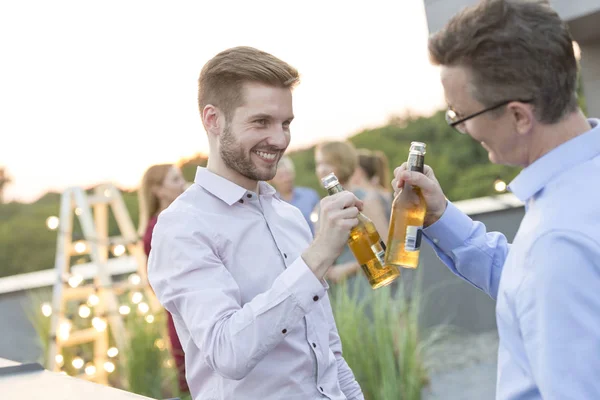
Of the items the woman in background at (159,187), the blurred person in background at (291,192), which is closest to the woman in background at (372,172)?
the blurred person in background at (291,192)

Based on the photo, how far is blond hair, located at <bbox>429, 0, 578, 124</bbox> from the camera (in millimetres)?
1077

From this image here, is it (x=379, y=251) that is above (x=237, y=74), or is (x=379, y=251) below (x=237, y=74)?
below

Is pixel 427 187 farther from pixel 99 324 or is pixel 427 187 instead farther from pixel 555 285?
pixel 99 324

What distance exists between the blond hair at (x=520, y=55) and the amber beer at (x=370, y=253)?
0.58 meters

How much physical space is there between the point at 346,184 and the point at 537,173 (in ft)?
11.4

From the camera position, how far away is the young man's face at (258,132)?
1.64 metres

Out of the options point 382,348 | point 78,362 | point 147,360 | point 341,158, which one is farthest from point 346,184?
point 78,362

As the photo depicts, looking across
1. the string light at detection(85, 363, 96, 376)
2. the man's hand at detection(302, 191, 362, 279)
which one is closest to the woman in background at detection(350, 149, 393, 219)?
the string light at detection(85, 363, 96, 376)

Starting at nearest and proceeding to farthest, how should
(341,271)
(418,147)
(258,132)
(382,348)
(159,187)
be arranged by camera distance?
(418,147), (258,132), (382,348), (159,187), (341,271)

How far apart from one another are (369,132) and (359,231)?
46.6 feet

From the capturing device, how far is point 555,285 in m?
0.94

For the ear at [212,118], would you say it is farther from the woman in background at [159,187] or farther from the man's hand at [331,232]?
the woman in background at [159,187]

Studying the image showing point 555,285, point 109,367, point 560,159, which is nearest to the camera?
point 555,285

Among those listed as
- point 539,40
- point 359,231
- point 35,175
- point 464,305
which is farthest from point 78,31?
point 539,40
